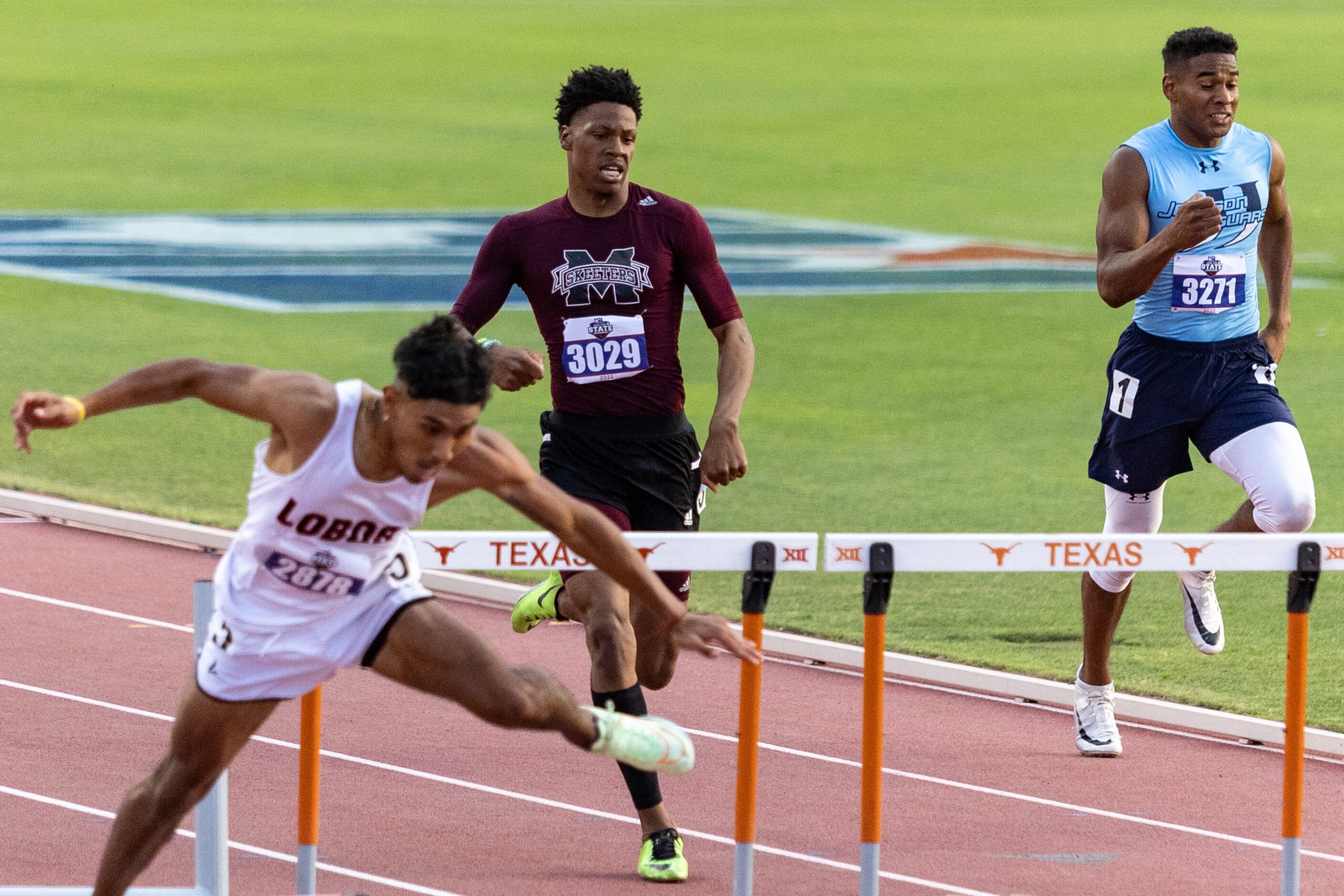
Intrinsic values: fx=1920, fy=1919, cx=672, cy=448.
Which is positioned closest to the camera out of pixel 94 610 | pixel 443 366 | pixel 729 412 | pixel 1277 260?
pixel 443 366

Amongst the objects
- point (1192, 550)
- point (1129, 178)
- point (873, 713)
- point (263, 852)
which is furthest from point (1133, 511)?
point (263, 852)

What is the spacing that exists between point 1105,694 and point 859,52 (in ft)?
89.4

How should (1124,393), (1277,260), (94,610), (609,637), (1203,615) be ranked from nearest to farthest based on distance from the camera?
(609,637) → (1124,393) → (1277,260) → (1203,615) → (94,610)

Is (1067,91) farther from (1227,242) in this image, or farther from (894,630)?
(1227,242)

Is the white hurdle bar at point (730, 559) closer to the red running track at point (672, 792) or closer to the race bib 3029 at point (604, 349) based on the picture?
the red running track at point (672, 792)

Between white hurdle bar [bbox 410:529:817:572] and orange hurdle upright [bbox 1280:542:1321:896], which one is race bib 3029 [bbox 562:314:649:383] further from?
orange hurdle upright [bbox 1280:542:1321:896]

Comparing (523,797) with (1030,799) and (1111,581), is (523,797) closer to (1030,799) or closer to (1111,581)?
(1030,799)

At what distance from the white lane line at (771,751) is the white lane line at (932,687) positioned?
47cm

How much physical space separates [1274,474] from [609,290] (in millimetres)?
2154

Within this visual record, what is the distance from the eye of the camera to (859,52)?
108 feet

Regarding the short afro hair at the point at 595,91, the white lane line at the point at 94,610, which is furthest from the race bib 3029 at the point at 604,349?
the white lane line at the point at 94,610

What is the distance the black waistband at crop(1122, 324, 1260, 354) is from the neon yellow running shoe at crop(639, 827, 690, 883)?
7.44 ft

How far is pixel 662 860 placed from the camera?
18.4 ft

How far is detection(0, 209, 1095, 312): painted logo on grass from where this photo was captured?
17.5 metres
